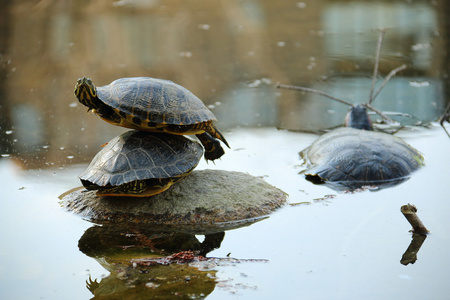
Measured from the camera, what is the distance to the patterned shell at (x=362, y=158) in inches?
129

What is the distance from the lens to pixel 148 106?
2600 millimetres

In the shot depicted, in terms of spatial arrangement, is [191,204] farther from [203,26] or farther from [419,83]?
[203,26]

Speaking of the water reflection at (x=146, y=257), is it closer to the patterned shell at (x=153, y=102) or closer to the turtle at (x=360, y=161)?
the patterned shell at (x=153, y=102)

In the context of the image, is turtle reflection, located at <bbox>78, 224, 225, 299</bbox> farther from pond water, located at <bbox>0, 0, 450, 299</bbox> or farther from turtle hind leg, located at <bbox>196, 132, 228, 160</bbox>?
turtle hind leg, located at <bbox>196, 132, 228, 160</bbox>

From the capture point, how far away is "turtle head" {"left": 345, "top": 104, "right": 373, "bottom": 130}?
3994 millimetres

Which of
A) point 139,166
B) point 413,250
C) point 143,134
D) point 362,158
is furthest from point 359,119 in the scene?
point 139,166

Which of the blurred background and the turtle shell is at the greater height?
the blurred background

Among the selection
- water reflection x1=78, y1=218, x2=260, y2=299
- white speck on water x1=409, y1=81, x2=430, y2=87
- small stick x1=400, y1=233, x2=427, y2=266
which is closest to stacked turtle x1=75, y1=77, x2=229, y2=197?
water reflection x1=78, y1=218, x2=260, y2=299

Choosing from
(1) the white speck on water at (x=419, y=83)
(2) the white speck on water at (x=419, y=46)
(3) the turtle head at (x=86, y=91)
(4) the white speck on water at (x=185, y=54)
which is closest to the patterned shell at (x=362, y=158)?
(3) the turtle head at (x=86, y=91)

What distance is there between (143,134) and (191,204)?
0.43m

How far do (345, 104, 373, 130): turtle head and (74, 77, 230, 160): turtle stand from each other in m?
1.62

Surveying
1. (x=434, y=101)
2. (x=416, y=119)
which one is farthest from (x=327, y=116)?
(x=434, y=101)

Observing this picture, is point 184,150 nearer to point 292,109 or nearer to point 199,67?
point 292,109

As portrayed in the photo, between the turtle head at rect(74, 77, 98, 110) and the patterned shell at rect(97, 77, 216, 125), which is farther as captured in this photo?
the patterned shell at rect(97, 77, 216, 125)
